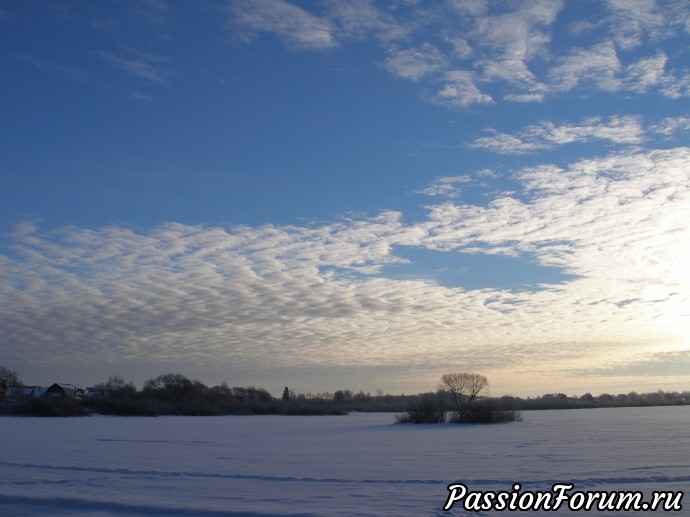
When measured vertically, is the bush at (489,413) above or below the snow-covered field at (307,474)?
above

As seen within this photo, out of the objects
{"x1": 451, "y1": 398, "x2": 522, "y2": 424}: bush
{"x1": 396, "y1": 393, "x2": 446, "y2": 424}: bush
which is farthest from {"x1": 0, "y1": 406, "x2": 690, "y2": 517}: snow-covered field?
{"x1": 396, "y1": 393, "x2": 446, "y2": 424}: bush

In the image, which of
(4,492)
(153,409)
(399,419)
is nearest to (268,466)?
(4,492)

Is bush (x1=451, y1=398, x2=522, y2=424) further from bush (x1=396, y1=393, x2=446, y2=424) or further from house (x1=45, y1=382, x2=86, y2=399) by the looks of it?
house (x1=45, y1=382, x2=86, y2=399)

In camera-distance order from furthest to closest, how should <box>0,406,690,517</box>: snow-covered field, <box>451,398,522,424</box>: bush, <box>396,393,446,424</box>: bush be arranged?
<box>396,393,446,424</box>: bush → <box>451,398,522,424</box>: bush → <box>0,406,690,517</box>: snow-covered field

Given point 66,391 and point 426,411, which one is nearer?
point 426,411

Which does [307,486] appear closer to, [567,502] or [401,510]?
[401,510]

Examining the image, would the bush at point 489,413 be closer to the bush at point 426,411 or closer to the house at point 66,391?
the bush at point 426,411

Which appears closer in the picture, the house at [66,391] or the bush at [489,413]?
the bush at [489,413]

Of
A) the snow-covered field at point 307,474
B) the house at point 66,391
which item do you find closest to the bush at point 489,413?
the snow-covered field at point 307,474

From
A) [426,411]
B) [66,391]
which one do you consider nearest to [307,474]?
[426,411]

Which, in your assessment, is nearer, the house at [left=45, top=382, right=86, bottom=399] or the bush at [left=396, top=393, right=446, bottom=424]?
the bush at [left=396, top=393, right=446, bottom=424]

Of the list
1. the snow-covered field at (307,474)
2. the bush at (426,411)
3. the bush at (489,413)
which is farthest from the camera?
the bush at (426,411)

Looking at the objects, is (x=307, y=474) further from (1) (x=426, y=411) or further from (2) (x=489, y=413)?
(1) (x=426, y=411)

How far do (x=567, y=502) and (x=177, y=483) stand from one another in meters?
8.03
